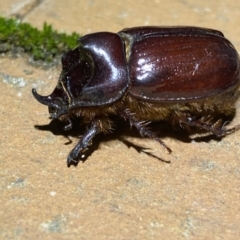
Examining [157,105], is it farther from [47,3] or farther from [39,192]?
[47,3]

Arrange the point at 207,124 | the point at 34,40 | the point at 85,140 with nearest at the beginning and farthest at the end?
the point at 85,140, the point at 207,124, the point at 34,40

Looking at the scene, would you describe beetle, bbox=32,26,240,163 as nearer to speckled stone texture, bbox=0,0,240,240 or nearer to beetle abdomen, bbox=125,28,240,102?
beetle abdomen, bbox=125,28,240,102

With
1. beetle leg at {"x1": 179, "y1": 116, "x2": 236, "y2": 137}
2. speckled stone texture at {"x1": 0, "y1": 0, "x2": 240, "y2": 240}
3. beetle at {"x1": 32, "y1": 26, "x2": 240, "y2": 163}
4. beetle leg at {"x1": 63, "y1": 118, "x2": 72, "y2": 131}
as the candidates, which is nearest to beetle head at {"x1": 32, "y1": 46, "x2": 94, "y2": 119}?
beetle at {"x1": 32, "y1": 26, "x2": 240, "y2": 163}

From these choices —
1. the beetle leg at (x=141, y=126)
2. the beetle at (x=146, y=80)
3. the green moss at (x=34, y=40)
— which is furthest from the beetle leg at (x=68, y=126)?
the green moss at (x=34, y=40)

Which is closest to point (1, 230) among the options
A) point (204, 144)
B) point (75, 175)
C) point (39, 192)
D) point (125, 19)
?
point (39, 192)

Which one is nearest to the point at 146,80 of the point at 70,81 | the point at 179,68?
the point at 179,68

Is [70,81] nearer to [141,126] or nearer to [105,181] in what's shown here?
[141,126]

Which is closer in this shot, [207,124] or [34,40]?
[207,124]

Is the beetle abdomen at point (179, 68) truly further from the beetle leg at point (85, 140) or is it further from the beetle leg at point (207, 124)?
the beetle leg at point (85, 140)
